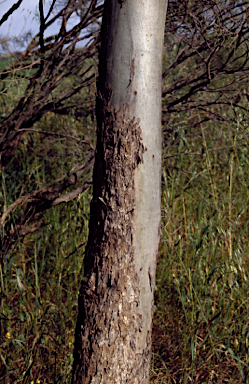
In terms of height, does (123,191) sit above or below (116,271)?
above

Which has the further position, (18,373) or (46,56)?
(46,56)

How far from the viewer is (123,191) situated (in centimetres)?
123

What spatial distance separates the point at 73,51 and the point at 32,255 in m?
1.50

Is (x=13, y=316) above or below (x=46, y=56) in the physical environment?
below

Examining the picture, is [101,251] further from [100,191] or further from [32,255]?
[32,255]

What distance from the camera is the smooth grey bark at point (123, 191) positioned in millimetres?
1209

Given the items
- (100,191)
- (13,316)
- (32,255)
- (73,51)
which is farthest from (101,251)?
(73,51)

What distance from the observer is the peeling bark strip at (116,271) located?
1229 mm

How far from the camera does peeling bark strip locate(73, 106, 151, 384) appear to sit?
1229 millimetres

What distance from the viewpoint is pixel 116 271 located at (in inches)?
48.7

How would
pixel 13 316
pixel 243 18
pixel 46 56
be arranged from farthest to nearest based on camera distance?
pixel 46 56
pixel 13 316
pixel 243 18

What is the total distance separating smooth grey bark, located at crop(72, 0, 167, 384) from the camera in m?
1.21

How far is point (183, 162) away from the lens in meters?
3.38

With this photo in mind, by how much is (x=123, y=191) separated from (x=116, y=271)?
0.95 ft
